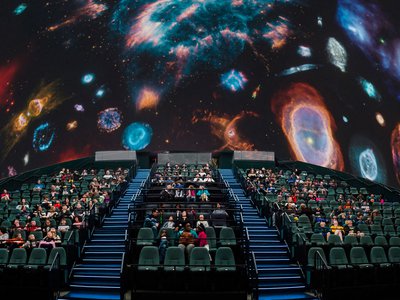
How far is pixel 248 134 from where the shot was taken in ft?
132

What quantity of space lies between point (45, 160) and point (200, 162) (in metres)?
11.5

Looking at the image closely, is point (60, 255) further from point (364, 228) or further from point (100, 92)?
point (100, 92)

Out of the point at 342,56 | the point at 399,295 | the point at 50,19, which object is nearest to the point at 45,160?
the point at 50,19

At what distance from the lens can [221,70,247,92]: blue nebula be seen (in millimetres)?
40344

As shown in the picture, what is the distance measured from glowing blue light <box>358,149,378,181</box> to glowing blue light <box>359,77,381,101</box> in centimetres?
372

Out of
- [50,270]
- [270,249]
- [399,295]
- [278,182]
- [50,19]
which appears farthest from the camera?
[50,19]

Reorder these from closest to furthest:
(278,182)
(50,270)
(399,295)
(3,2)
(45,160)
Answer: (50,270) → (399,295) → (3,2) → (278,182) → (45,160)

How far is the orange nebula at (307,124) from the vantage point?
124ft

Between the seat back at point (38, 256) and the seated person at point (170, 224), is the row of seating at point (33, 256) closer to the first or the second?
the seat back at point (38, 256)

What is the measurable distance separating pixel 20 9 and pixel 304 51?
19.9m

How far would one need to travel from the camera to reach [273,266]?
16.1m

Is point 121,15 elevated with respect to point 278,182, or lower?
elevated

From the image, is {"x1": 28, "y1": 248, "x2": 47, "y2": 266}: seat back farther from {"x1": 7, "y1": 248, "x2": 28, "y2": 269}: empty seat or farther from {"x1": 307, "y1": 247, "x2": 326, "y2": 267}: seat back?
{"x1": 307, "y1": 247, "x2": 326, "y2": 267}: seat back

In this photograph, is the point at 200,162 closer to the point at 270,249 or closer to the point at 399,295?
the point at 270,249
